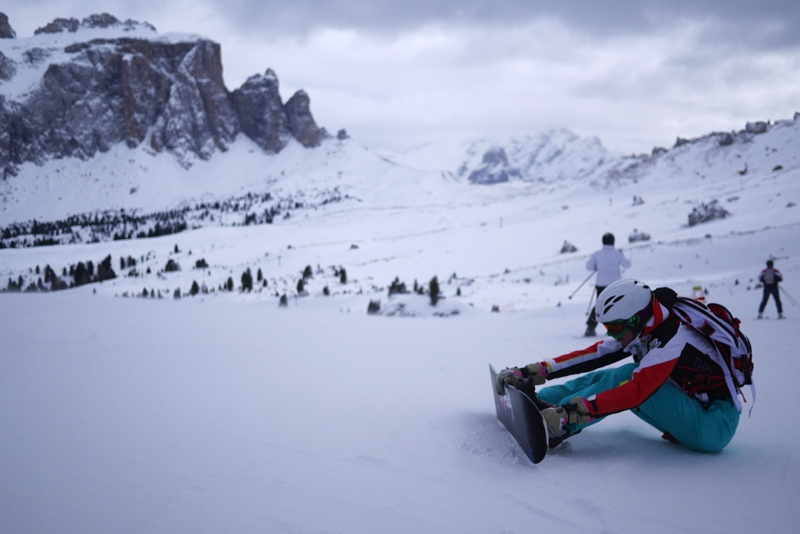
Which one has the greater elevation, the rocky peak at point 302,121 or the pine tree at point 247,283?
the rocky peak at point 302,121

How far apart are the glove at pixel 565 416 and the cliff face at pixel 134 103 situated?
173 m

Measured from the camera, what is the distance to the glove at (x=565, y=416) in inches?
116

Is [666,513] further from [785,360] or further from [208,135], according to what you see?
[208,135]

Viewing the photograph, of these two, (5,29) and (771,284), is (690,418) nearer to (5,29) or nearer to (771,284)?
(771,284)

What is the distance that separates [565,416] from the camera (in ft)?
9.82

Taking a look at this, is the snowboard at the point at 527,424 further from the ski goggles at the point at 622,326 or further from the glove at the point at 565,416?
the ski goggles at the point at 622,326

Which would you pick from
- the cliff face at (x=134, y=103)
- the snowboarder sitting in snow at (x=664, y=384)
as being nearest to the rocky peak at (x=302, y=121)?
the cliff face at (x=134, y=103)

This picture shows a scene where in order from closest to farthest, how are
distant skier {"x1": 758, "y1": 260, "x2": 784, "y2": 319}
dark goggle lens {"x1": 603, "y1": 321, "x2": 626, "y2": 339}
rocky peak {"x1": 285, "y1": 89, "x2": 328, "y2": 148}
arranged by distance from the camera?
dark goggle lens {"x1": 603, "y1": 321, "x2": 626, "y2": 339} → distant skier {"x1": 758, "y1": 260, "x2": 784, "y2": 319} → rocky peak {"x1": 285, "y1": 89, "x2": 328, "y2": 148}

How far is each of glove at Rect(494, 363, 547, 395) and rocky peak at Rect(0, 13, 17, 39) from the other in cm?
25254

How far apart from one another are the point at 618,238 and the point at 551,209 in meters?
21.1

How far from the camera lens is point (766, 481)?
8.59 feet

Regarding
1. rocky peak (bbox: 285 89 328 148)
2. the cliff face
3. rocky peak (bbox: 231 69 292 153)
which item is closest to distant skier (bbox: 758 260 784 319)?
the cliff face

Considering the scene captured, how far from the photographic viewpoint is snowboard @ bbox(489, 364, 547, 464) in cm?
292

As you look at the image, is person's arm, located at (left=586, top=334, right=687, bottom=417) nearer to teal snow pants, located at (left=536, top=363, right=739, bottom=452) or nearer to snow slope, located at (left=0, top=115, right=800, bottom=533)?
teal snow pants, located at (left=536, top=363, right=739, bottom=452)
